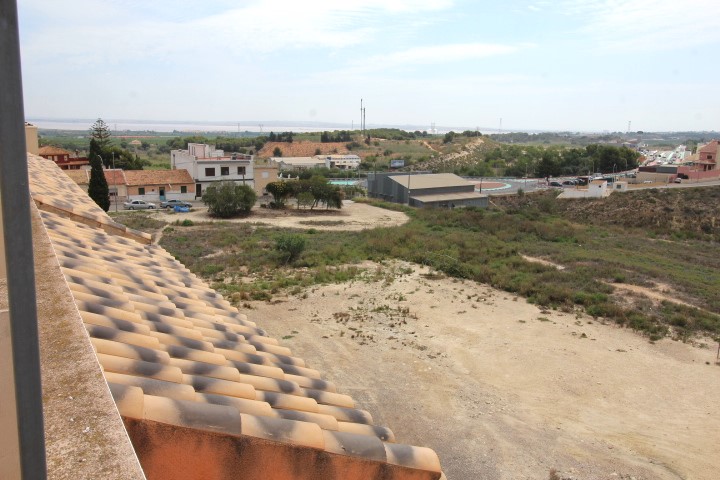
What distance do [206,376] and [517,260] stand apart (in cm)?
2296

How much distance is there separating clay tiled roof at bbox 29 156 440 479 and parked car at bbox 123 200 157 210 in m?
39.8

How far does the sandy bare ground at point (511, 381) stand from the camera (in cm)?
1017

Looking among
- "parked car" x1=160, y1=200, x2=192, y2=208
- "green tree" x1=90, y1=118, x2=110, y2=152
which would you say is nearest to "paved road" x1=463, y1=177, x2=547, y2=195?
"parked car" x1=160, y1=200, x2=192, y2=208

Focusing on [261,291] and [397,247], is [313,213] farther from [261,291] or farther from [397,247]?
[261,291]

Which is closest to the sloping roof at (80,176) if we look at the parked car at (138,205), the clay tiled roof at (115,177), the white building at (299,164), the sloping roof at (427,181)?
the clay tiled roof at (115,177)

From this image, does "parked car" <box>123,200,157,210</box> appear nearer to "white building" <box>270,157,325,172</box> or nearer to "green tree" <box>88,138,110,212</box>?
"green tree" <box>88,138,110,212</box>

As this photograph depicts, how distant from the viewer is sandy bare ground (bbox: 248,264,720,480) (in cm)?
1017

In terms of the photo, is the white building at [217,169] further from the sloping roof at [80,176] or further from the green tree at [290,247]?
the green tree at [290,247]

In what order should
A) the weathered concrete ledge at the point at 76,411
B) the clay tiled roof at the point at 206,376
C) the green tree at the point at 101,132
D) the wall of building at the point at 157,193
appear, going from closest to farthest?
the weathered concrete ledge at the point at 76,411 → the clay tiled roof at the point at 206,376 → the wall of building at the point at 157,193 → the green tree at the point at 101,132

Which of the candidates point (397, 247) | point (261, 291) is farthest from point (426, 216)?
point (261, 291)

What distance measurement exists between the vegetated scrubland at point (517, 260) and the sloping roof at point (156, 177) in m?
13.5

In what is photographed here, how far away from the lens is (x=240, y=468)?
299cm

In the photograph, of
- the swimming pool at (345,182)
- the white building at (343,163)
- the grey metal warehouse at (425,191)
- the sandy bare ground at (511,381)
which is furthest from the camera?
the white building at (343,163)

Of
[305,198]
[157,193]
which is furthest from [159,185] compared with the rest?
[305,198]
